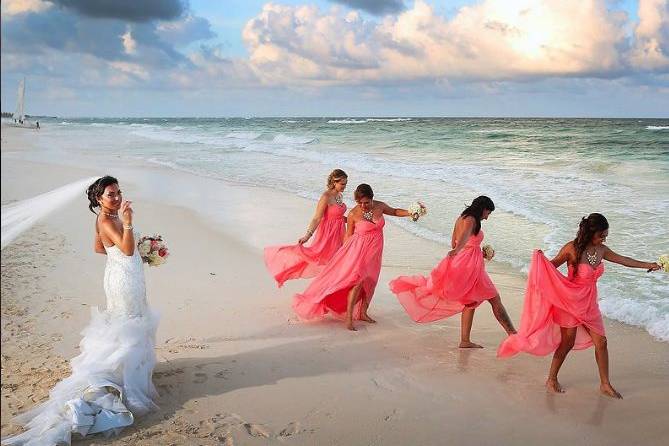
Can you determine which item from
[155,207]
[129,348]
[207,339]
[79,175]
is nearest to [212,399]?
[129,348]

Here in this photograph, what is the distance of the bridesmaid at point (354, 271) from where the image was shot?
25.5 ft

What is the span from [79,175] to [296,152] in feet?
54.3

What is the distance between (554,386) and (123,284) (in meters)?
4.23

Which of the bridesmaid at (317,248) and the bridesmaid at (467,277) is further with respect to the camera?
the bridesmaid at (317,248)

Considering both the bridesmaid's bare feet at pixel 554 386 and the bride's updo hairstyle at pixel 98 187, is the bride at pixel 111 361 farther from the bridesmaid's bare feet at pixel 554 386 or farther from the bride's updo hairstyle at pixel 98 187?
the bridesmaid's bare feet at pixel 554 386

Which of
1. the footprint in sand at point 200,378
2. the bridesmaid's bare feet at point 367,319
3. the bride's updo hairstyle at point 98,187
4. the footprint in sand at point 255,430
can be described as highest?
the bride's updo hairstyle at point 98,187

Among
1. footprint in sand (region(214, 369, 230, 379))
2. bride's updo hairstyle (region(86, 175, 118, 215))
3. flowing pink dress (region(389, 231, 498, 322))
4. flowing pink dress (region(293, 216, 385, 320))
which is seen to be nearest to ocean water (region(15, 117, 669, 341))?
flowing pink dress (region(389, 231, 498, 322))

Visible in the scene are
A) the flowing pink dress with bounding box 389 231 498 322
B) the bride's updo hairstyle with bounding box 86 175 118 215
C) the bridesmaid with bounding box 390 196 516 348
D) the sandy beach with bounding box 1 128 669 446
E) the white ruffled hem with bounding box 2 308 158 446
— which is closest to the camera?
the white ruffled hem with bounding box 2 308 158 446

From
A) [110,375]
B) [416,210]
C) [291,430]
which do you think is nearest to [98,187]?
[110,375]

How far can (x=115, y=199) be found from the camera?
5398 millimetres

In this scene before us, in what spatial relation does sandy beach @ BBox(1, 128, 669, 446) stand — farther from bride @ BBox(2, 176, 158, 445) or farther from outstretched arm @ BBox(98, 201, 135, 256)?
outstretched arm @ BBox(98, 201, 135, 256)

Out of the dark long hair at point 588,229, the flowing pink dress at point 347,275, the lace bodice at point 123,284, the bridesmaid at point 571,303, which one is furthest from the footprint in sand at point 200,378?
the dark long hair at point 588,229

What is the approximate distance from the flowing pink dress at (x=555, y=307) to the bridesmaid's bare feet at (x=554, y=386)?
305 millimetres

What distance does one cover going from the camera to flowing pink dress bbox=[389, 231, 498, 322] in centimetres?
711
